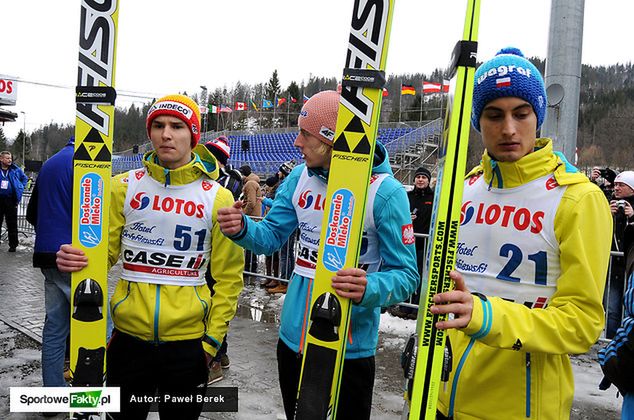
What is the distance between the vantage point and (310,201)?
235cm

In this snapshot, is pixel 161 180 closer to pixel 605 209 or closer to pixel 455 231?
pixel 455 231

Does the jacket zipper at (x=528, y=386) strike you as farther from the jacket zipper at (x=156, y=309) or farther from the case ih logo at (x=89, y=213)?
the case ih logo at (x=89, y=213)

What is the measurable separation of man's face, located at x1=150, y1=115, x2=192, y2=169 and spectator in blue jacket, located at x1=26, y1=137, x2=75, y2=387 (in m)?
1.59

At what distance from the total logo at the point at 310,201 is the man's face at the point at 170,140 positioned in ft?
2.12

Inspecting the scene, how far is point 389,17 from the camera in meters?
1.93

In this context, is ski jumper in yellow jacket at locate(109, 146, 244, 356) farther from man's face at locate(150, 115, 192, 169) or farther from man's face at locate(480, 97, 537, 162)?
man's face at locate(480, 97, 537, 162)

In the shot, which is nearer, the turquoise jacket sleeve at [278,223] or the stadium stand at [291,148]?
the turquoise jacket sleeve at [278,223]

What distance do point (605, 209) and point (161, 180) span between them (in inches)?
77.5

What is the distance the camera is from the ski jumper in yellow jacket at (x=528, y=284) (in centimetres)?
139

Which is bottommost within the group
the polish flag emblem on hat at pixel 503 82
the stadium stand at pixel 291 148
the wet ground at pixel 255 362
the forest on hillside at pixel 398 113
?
the wet ground at pixel 255 362

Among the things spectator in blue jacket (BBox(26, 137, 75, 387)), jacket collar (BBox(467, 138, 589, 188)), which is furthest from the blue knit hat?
spectator in blue jacket (BBox(26, 137, 75, 387))

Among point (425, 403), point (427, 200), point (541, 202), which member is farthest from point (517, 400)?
point (427, 200)

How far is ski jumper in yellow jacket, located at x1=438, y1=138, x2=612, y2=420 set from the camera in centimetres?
139

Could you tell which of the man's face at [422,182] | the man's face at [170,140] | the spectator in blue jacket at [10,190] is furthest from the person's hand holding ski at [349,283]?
the spectator in blue jacket at [10,190]
